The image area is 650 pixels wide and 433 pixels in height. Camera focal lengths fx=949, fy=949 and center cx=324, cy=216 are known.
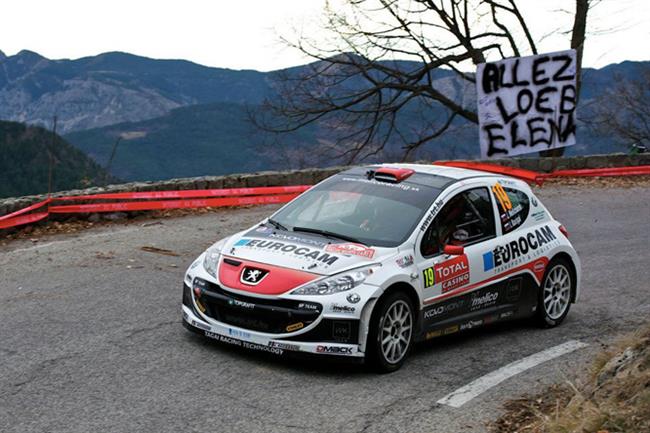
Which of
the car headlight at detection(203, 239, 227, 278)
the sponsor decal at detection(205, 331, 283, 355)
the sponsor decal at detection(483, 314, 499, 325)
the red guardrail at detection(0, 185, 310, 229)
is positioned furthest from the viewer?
the red guardrail at detection(0, 185, 310, 229)

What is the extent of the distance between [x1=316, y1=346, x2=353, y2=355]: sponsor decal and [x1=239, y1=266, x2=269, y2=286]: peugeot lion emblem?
2.23ft

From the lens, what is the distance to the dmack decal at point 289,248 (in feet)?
23.6

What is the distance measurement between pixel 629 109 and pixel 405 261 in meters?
34.9

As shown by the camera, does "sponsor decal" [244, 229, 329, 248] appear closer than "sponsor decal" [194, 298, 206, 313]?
No

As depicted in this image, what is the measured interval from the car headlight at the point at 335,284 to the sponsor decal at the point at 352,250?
0.79 ft

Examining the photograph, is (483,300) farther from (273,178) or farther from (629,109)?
(629,109)

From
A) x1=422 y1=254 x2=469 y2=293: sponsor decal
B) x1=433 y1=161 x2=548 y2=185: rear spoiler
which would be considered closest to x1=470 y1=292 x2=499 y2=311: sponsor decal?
x1=422 y1=254 x2=469 y2=293: sponsor decal

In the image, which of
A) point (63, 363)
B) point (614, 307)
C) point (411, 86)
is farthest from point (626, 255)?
point (411, 86)

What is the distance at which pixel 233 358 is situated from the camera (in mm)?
Result: 7242

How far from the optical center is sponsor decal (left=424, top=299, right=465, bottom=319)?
7551mm

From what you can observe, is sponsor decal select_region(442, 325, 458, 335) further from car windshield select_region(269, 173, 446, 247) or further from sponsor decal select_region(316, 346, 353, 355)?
sponsor decal select_region(316, 346, 353, 355)

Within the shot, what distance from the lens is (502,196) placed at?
8750mm

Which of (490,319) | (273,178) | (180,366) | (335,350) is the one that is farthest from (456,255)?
(273,178)

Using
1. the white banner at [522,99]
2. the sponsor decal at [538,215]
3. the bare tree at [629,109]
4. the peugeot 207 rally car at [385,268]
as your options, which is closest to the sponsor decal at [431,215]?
the peugeot 207 rally car at [385,268]
